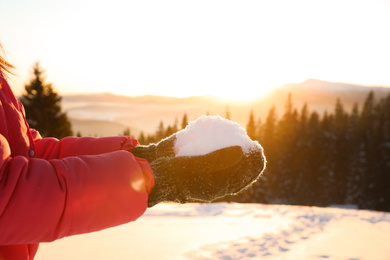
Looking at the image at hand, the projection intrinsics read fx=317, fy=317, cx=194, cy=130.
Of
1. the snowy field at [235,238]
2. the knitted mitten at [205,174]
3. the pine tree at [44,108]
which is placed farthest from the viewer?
the pine tree at [44,108]

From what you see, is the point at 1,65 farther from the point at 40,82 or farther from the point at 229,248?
the point at 40,82

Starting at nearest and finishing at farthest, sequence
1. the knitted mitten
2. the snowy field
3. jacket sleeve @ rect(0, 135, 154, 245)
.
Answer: jacket sleeve @ rect(0, 135, 154, 245) → the knitted mitten → the snowy field

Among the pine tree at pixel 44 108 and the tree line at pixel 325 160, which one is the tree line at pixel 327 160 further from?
the pine tree at pixel 44 108

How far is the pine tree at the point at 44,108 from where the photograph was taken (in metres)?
25.6

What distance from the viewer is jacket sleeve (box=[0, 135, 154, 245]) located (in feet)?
2.64

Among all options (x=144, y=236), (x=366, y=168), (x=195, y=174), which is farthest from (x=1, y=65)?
(x=366, y=168)

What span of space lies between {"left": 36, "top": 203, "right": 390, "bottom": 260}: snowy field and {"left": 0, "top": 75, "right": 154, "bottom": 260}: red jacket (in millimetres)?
1561

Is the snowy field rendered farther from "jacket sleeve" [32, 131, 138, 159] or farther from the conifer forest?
the conifer forest

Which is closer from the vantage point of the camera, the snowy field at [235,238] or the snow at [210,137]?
the snow at [210,137]

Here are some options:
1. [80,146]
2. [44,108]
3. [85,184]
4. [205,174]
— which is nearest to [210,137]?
[205,174]

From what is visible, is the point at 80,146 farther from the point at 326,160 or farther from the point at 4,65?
the point at 326,160

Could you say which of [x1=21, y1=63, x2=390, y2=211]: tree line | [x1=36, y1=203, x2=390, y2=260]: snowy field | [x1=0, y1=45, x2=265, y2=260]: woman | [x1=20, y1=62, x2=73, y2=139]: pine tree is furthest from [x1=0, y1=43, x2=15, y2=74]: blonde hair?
[x1=21, y1=63, x2=390, y2=211]: tree line

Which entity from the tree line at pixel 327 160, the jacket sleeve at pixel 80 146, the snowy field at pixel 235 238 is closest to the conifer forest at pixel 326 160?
the tree line at pixel 327 160

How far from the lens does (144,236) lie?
2791mm
